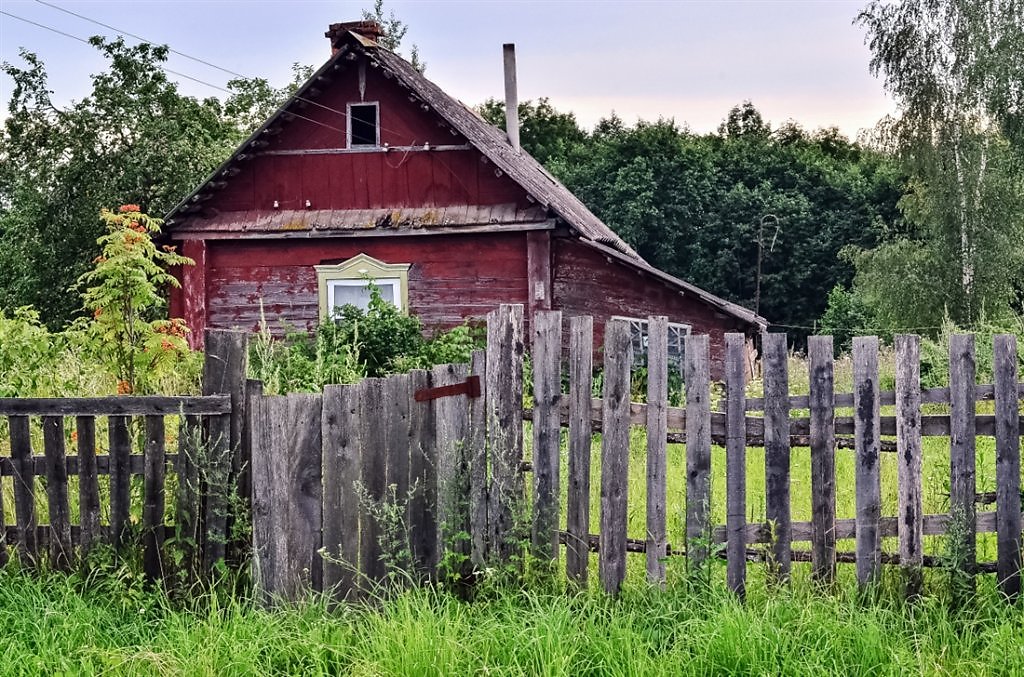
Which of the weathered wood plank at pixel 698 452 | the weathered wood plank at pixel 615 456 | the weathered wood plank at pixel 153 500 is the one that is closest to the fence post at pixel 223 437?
the weathered wood plank at pixel 153 500

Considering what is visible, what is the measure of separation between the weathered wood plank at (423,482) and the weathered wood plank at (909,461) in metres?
2.34

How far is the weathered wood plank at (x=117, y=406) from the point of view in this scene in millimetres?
5352

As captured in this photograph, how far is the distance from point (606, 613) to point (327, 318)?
10.9 meters

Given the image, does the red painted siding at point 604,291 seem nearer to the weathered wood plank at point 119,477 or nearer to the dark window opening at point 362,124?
the dark window opening at point 362,124

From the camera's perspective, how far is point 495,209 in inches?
646

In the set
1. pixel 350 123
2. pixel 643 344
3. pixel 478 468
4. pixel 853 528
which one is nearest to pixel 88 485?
pixel 478 468

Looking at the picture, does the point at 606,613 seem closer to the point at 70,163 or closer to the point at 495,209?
the point at 495,209

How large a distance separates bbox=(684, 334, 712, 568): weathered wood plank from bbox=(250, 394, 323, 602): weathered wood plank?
1855mm

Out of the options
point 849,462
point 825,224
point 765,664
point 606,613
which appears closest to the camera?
point 765,664

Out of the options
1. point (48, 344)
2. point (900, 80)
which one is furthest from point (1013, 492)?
point (900, 80)

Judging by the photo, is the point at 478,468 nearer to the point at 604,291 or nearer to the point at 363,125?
the point at 604,291

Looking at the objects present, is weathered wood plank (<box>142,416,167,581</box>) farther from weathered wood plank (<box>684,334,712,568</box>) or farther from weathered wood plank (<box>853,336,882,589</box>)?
weathered wood plank (<box>853,336,882,589</box>)

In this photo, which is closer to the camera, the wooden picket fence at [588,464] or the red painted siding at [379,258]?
the wooden picket fence at [588,464]

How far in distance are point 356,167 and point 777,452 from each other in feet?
42.6
